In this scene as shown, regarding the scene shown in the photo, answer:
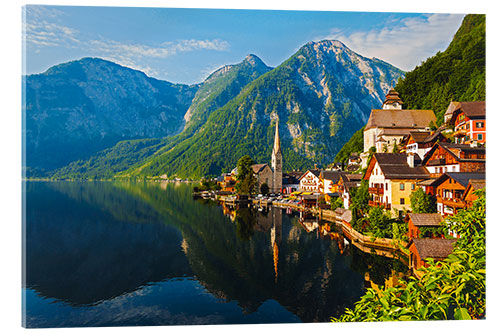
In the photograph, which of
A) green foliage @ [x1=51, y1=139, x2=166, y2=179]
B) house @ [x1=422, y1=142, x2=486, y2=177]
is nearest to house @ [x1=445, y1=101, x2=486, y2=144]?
house @ [x1=422, y1=142, x2=486, y2=177]

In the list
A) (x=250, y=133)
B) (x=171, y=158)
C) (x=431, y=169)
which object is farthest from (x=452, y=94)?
(x=171, y=158)

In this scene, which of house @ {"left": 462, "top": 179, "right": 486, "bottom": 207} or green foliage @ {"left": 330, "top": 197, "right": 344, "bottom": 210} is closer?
house @ {"left": 462, "top": 179, "right": 486, "bottom": 207}

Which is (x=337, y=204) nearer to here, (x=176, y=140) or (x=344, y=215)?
(x=344, y=215)

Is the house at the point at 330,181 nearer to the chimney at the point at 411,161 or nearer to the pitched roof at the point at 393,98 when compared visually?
the pitched roof at the point at 393,98

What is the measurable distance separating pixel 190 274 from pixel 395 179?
13825 mm

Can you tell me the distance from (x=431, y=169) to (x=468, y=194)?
667 cm

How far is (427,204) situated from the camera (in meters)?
17.8

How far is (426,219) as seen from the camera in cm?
1683

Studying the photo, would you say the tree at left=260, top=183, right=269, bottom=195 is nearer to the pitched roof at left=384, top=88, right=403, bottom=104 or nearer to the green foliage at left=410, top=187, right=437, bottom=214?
the pitched roof at left=384, top=88, right=403, bottom=104

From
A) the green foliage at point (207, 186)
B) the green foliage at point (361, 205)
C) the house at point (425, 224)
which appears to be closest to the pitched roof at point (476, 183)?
the house at point (425, 224)

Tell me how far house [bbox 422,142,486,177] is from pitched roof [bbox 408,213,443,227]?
2.51 metres

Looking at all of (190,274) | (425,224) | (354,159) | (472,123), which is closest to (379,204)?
(425,224)

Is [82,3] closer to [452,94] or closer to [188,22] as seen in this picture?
[188,22]

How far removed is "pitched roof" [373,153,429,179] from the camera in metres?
20.4
